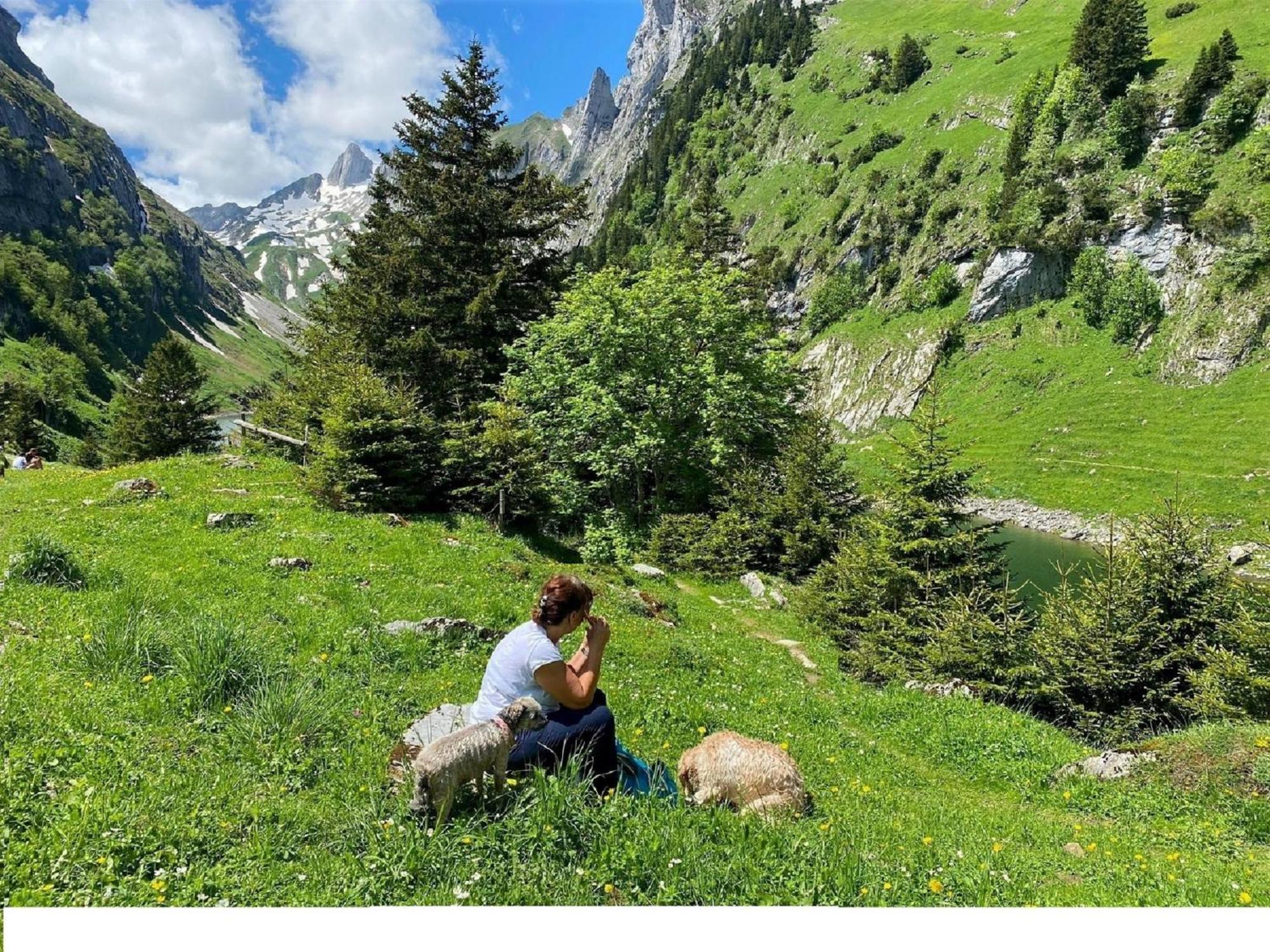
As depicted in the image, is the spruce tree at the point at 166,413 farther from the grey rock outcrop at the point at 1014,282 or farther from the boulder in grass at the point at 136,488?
the grey rock outcrop at the point at 1014,282

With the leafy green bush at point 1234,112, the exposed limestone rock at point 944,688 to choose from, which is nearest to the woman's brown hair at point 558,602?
the exposed limestone rock at point 944,688

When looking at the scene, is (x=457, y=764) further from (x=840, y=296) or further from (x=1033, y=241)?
(x=840, y=296)

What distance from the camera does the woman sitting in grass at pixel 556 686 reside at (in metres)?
5.23

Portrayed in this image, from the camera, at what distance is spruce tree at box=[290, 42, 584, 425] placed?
2775 centimetres

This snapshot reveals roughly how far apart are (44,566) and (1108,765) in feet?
53.1

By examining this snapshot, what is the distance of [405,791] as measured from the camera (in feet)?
15.1

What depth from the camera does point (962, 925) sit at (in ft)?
14.2

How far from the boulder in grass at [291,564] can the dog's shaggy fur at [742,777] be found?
28.7 ft

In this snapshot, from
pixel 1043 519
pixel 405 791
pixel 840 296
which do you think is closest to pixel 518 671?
pixel 405 791

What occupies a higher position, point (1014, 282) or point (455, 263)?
point (1014, 282)

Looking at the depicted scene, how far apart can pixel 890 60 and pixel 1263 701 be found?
14607 cm

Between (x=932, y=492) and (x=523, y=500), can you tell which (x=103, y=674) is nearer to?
(x=523, y=500)

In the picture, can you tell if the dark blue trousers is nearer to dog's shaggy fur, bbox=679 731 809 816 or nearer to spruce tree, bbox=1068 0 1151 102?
dog's shaggy fur, bbox=679 731 809 816

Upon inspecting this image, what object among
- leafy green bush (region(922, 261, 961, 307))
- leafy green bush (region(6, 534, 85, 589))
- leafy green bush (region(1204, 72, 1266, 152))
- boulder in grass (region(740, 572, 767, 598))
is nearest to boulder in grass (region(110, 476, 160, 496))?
leafy green bush (region(6, 534, 85, 589))
